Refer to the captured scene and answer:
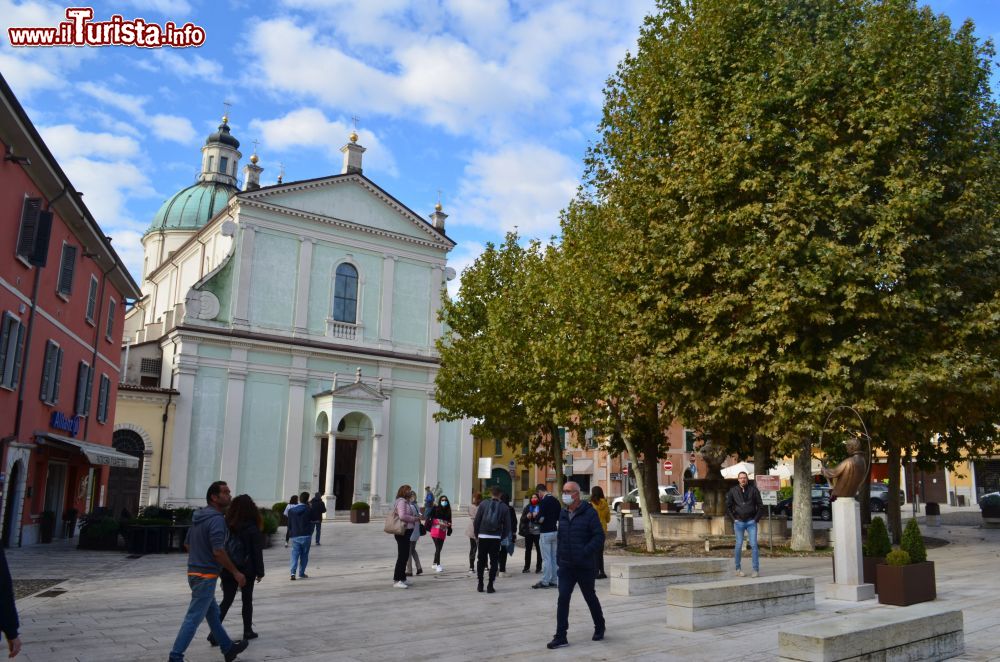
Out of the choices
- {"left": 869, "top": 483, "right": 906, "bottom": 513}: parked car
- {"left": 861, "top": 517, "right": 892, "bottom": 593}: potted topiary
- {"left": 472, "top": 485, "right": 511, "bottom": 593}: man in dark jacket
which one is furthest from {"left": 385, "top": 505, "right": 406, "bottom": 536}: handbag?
{"left": 869, "top": 483, "right": 906, "bottom": 513}: parked car

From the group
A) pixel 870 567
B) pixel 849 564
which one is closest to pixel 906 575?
pixel 849 564

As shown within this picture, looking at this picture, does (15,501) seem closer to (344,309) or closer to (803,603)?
(803,603)

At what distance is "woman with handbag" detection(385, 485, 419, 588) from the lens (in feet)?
45.3

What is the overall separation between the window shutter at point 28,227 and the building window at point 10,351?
167 centimetres

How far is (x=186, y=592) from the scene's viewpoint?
526 inches

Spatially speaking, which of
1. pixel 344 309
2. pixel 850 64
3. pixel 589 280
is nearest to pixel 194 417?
pixel 344 309

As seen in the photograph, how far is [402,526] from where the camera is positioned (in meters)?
13.8

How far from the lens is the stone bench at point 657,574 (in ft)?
42.0

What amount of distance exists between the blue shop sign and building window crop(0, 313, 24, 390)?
11.3 feet

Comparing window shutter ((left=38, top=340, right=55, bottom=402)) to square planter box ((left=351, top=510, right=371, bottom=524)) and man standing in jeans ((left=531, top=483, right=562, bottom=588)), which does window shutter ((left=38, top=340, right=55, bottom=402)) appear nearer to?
man standing in jeans ((left=531, top=483, right=562, bottom=588))

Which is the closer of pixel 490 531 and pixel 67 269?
pixel 490 531

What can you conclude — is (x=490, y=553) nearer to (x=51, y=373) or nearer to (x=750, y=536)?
(x=750, y=536)

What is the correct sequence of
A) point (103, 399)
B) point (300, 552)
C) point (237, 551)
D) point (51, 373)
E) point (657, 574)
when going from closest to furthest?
1. point (237, 551)
2. point (657, 574)
3. point (300, 552)
4. point (51, 373)
5. point (103, 399)

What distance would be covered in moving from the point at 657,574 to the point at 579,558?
4.62 m
